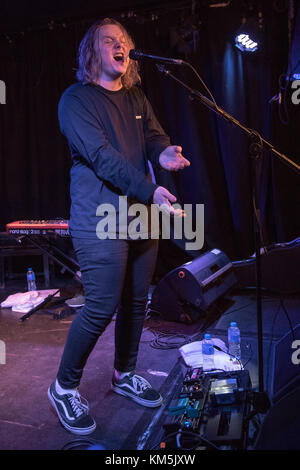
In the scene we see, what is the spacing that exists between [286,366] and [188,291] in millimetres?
1299

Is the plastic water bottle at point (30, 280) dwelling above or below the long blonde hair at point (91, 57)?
below

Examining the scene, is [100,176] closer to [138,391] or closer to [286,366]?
[138,391]

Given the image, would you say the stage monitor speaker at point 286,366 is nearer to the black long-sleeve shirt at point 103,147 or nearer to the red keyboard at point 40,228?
the black long-sleeve shirt at point 103,147

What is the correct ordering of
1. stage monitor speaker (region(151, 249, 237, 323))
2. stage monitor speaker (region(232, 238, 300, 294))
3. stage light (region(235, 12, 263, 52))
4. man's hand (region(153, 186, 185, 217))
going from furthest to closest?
stage light (region(235, 12, 263, 52)) → stage monitor speaker (region(232, 238, 300, 294)) → stage monitor speaker (region(151, 249, 237, 323)) → man's hand (region(153, 186, 185, 217))

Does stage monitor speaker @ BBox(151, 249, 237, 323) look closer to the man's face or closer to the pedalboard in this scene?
the pedalboard

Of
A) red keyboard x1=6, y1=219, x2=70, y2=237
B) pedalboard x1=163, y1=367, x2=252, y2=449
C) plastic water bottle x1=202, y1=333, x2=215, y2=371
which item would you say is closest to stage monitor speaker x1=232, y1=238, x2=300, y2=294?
plastic water bottle x1=202, y1=333, x2=215, y2=371

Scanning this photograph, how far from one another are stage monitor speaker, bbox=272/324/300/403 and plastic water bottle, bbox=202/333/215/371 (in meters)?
0.35

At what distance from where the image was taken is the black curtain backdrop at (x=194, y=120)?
4465 mm

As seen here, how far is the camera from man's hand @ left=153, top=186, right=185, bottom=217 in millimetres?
1554

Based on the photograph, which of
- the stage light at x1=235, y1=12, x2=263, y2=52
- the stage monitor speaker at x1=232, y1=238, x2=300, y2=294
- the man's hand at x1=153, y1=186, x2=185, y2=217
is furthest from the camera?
the stage light at x1=235, y1=12, x2=263, y2=52

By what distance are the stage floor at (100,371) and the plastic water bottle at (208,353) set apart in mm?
150

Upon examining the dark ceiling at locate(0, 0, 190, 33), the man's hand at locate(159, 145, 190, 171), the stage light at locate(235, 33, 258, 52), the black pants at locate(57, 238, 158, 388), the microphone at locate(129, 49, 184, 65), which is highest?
the dark ceiling at locate(0, 0, 190, 33)

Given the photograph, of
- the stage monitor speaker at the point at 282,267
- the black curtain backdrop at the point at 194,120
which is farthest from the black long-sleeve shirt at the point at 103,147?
the black curtain backdrop at the point at 194,120

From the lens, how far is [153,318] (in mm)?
3553
